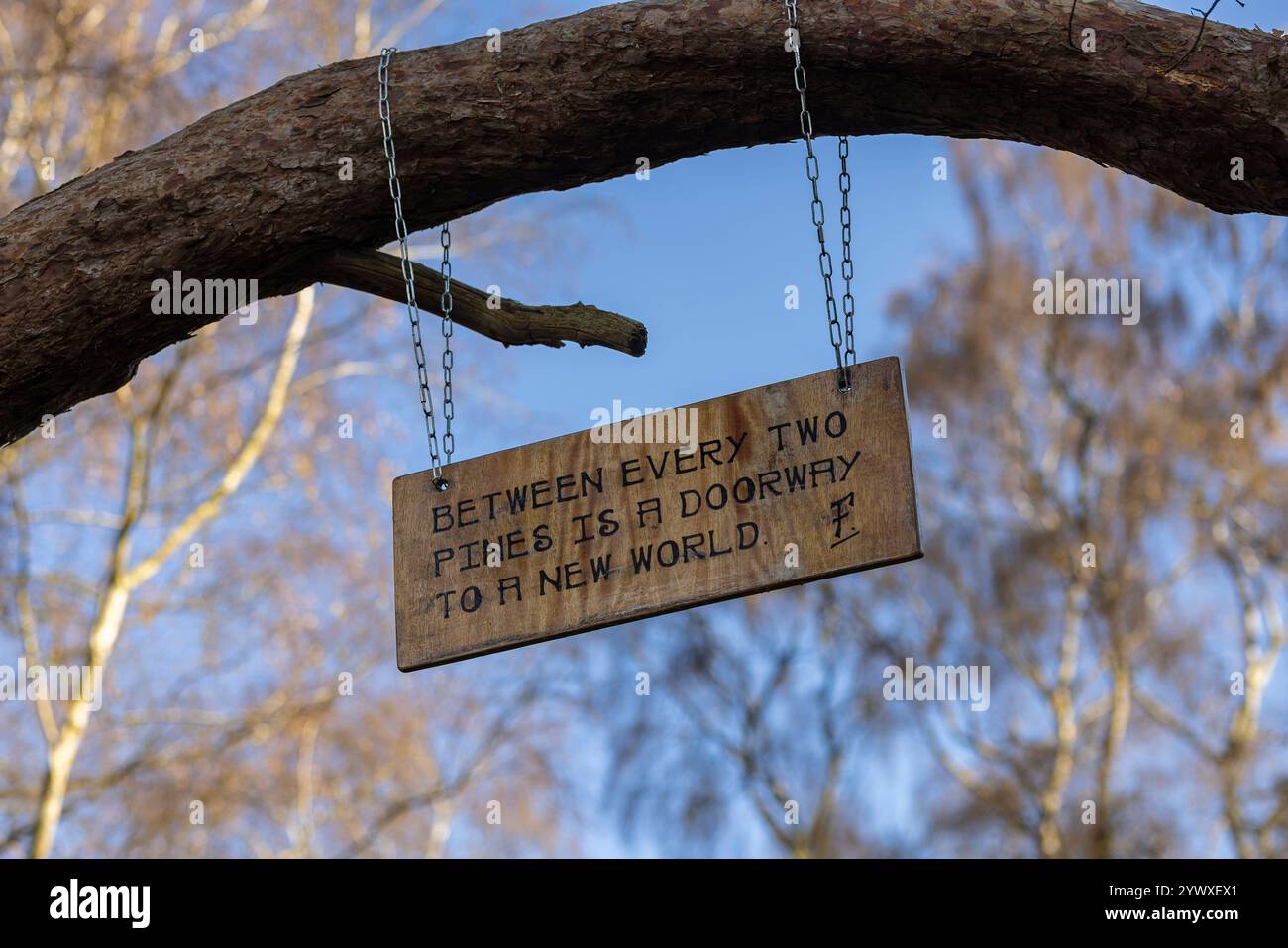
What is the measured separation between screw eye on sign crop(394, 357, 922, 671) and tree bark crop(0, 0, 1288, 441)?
0.60 m

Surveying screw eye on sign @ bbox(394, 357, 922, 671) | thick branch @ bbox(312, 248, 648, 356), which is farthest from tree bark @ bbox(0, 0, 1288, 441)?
screw eye on sign @ bbox(394, 357, 922, 671)

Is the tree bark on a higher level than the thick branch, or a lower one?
higher

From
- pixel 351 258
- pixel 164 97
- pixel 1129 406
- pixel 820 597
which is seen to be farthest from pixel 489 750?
pixel 351 258

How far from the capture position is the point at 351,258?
2.88 meters

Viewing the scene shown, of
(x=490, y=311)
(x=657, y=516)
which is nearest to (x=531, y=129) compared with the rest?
(x=490, y=311)

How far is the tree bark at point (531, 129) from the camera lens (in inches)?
101

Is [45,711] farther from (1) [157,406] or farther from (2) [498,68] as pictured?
(2) [498,68]

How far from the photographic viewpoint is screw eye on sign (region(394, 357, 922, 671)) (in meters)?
2.26

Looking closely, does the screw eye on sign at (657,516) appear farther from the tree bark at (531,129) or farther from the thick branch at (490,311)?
the tree bark at (531,129)

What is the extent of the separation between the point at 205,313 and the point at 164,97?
791cm

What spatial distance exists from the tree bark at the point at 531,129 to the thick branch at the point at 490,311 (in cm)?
4

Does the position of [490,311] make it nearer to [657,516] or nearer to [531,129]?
[531,129]

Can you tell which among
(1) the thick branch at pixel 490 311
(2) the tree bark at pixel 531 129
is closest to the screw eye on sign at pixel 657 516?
(1) the thick branch at pixel 490 311

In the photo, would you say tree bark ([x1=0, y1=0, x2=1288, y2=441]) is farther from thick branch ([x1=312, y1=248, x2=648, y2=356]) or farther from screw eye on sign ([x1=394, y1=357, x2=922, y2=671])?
screw eye on sign ([x1=394, y1=357, x2=922, y2=671])
